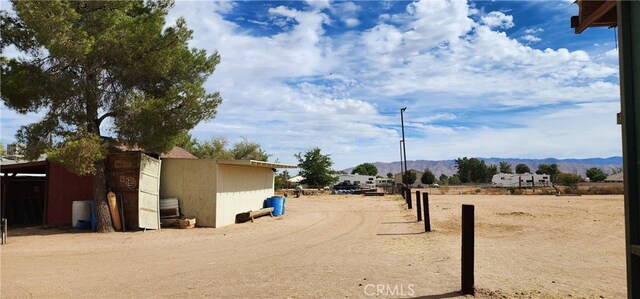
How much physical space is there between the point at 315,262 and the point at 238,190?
35.3 ft

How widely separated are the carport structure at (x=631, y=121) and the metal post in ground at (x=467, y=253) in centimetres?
292

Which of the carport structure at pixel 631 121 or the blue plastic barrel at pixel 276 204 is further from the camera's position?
the blue plastic barrel at pixel 276 204

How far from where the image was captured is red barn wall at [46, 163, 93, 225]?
676 inches

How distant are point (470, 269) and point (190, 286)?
4186 millimetres

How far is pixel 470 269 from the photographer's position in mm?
6641

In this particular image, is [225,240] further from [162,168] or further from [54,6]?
[54,6]

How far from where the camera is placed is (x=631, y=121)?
368 centimetres

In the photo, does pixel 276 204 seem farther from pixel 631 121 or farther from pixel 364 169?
pixel 364 169

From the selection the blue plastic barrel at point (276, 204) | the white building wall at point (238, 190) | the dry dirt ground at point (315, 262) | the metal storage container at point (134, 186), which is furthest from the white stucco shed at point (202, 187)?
the blue plastic barrel at point (276, 204)

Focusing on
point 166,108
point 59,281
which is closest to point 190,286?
point 59,281

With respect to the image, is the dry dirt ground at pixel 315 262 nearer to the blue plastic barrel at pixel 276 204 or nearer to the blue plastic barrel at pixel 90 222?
the blue plastic barrel at pixel 90 222

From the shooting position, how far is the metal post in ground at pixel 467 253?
659 centimetres

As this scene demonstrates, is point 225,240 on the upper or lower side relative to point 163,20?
lower

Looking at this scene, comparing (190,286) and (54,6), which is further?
(54,6)
